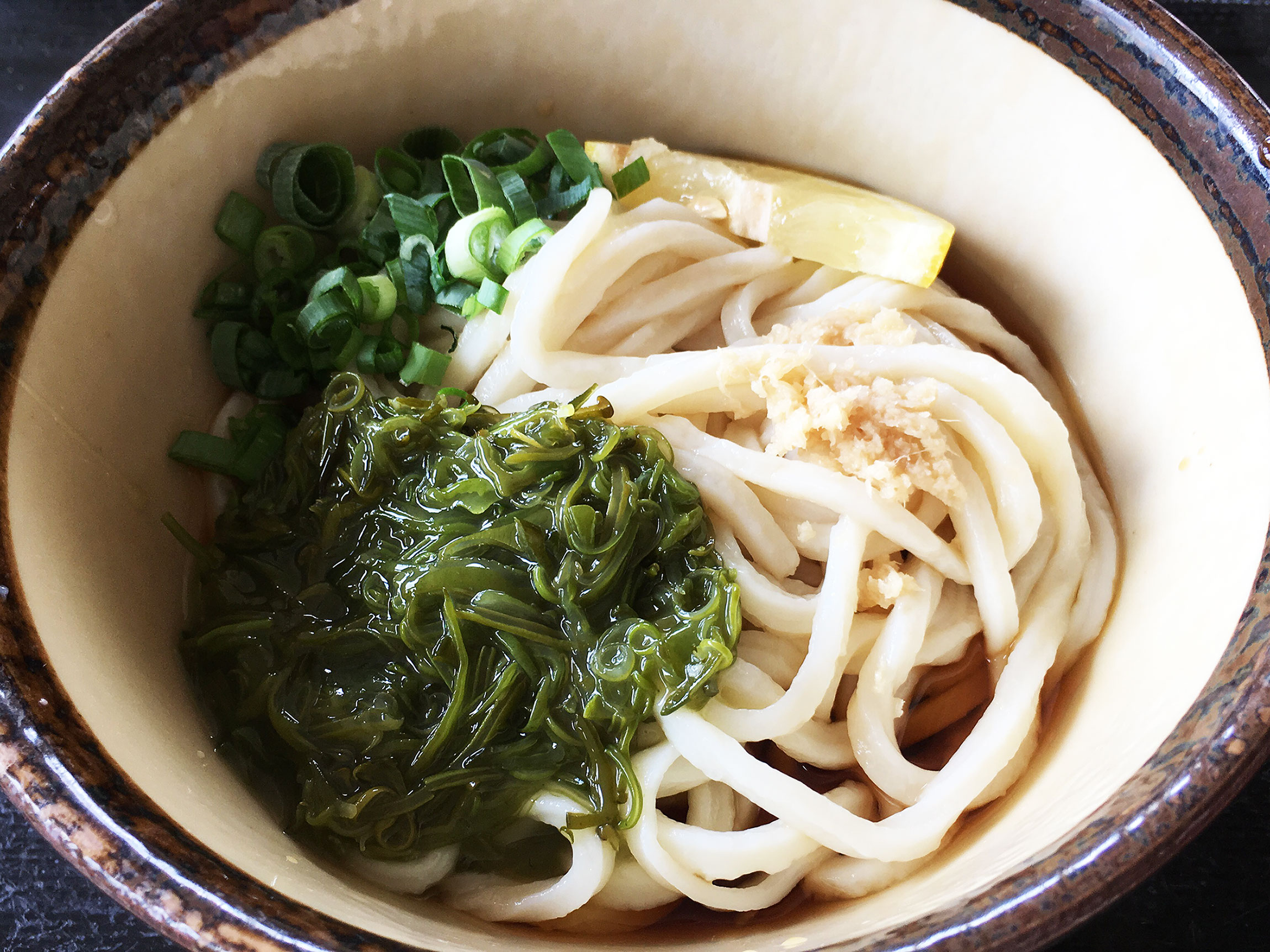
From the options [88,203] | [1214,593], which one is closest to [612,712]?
[1214,593]

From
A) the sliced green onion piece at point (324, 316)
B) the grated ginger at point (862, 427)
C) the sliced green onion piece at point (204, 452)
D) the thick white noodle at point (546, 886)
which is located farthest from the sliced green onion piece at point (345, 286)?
the thick white noodle at point (546, 886)

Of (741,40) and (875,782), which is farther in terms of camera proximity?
(741,40)

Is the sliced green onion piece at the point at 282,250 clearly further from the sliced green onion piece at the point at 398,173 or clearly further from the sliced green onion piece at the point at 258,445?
the sliced green onion piece at the point at 258,445

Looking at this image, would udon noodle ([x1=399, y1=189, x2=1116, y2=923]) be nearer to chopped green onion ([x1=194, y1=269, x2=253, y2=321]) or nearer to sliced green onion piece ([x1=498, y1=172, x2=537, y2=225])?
sliced green onion piece ([x1=498, y1=172, x2=537, y2=225])

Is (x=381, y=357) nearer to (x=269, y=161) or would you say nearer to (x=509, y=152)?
(x=269, y=161)

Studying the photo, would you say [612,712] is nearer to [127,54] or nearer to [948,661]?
[948,661]

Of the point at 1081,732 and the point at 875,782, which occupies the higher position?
the point at 1081,732

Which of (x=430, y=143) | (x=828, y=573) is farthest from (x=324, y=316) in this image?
(x=828, y=573)
